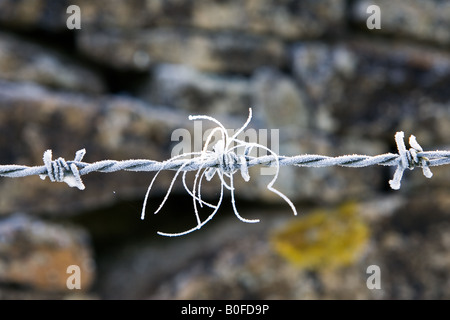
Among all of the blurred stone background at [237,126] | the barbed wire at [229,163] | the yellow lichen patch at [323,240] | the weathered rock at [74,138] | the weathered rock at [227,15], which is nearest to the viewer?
the barbed wire at [229,163]

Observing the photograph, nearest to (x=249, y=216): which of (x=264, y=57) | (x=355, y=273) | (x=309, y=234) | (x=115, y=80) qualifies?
(x=309, y=234)

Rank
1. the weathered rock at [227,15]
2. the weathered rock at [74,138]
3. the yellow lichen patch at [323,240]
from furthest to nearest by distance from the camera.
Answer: the weathered rock at [227,15] < the yellow lichen patch at [323,240] < the weathered rock at [74,138]

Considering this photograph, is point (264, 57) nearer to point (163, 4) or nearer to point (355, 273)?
point (163, 4)

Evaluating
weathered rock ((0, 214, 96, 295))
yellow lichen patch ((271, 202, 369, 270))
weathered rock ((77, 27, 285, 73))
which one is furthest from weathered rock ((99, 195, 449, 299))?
weathered rock ((77, 27, 285, 73))

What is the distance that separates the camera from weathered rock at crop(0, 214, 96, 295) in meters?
2.33

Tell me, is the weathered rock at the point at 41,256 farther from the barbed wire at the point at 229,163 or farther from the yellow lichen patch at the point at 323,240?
the barbed wire at the point at 229,163

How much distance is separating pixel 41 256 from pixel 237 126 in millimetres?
1046

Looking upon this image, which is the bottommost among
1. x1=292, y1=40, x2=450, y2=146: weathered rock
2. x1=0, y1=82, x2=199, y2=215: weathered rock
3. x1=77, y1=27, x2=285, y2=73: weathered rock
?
x1=0, y1=82, x2=199, y2=215: weathered rock

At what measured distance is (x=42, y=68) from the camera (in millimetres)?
2582

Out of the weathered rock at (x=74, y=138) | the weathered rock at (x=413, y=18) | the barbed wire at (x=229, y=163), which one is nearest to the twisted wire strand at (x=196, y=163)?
the barbed wire at (x=229, y=163)

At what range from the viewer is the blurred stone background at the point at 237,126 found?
8.04 ft

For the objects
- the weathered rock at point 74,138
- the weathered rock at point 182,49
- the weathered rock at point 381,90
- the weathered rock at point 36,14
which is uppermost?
the weathered rock at point 36,14

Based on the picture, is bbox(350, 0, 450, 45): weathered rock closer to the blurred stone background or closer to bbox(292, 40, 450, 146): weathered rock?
the blurred stone background

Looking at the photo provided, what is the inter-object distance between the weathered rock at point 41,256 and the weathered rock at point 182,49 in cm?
88
